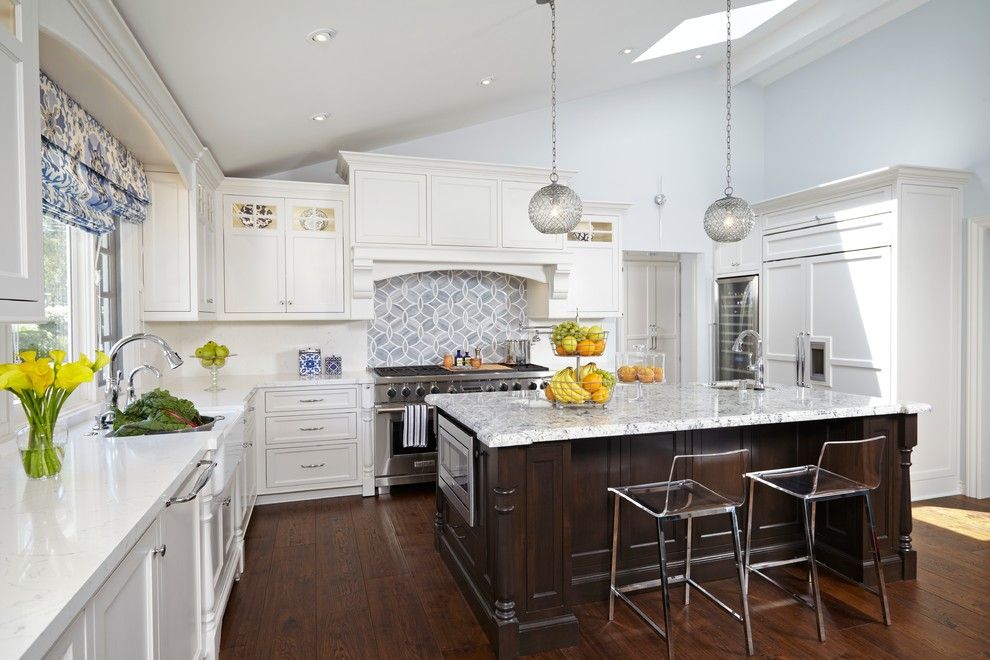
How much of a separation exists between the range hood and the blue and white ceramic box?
17.1 inches

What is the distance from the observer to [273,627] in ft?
8.23

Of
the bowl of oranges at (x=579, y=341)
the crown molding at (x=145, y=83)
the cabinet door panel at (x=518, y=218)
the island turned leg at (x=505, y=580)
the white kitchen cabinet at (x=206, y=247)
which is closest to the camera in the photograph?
the crown molding at (x=145, y=83)

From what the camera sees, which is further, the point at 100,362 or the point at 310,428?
the point at 310,428

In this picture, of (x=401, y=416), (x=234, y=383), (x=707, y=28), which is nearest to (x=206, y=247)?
(x=234, y=383)

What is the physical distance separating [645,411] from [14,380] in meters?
2.21

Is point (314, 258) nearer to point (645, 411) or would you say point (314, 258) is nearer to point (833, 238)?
point (645, 411)

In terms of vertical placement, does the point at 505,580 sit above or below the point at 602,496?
below

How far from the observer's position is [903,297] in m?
4.19

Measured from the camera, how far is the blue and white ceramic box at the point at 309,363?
4.48 m

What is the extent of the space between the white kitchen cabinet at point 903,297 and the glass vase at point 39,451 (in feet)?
14.5

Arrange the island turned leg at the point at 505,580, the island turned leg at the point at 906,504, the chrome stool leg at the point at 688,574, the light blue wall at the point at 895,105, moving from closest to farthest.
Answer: the island turned leg at the point at 505,580, the chrome stool leg at the point at 688,574, the island turned leg at the point at 906,504, the light blue wall at the point at 895,105

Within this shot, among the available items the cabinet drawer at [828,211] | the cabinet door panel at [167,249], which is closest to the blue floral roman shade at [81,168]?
the cabinet door panel at [167,249]

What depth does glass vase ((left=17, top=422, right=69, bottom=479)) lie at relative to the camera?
160cm

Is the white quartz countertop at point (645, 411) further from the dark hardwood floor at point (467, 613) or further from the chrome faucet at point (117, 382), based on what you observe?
the chrome faucet at point (117, 382)
